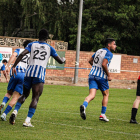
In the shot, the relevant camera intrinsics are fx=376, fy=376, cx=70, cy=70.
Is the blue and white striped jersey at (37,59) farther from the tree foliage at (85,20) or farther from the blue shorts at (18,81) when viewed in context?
the tree foliage at (85,20)

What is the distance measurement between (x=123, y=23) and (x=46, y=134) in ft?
93.3

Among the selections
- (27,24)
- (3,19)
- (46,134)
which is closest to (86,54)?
(27,24)

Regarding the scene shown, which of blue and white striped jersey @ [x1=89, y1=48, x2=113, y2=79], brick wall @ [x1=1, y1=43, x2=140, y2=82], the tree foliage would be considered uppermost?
the tree foliage

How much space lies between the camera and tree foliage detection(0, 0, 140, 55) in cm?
3256

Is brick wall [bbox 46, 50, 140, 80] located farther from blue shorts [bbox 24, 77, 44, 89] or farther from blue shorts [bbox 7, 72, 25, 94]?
blue shorts [bbox 24, 77, 44, 89]

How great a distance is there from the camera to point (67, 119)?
9328 millimetres

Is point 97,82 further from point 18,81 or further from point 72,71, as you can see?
point 72,71

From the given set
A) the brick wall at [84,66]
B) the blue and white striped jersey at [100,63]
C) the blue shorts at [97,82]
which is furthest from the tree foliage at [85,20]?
the blue shorts at [97,82]

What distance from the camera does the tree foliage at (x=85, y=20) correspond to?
107ft

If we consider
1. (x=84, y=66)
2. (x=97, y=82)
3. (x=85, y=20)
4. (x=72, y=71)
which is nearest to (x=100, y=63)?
(x=97, y=82)

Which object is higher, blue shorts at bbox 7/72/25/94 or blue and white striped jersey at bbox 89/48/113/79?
blue and white striped jersey at bbox 89/48/113/79

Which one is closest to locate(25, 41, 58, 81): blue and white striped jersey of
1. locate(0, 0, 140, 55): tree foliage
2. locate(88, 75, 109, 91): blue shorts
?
locate(88, 75, 109, 91): blue shorts

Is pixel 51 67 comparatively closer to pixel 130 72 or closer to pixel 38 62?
pixel 130 72

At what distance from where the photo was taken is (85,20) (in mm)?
35625
